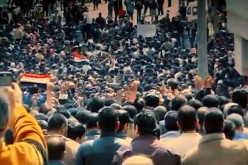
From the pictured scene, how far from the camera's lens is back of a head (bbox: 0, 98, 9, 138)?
11.8 ft

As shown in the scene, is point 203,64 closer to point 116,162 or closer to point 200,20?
point 200,20

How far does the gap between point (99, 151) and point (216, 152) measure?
37.1 inches

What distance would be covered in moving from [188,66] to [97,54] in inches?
182

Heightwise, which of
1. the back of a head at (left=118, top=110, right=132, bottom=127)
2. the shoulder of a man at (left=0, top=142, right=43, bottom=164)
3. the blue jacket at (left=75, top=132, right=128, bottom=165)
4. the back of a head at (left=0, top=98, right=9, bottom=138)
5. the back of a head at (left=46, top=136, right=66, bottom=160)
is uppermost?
the back of a head at (left=0, top=98, right=9, bottom=138)

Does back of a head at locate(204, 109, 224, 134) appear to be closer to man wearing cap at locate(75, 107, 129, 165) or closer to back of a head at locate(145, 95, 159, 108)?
man wearing cap at locate(75, 107, 129, 165)

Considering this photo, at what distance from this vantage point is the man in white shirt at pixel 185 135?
6.09 m

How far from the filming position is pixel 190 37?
31.0 metres

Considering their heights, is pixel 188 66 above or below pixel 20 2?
below

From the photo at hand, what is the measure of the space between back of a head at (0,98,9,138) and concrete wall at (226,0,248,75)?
649 inches

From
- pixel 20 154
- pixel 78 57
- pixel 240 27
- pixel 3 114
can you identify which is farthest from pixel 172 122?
pixel 78 57

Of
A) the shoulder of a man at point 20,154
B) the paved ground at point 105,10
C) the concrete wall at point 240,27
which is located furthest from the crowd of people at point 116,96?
the paved ground at point 105,10

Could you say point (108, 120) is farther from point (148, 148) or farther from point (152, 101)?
point (152, 101)

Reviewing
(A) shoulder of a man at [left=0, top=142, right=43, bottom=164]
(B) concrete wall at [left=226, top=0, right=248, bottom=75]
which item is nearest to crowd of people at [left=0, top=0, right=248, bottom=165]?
(A) shoulder of a man at [left=0, top=142, right=43, bottom=164]

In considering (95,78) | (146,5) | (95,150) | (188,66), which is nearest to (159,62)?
(188,66)
